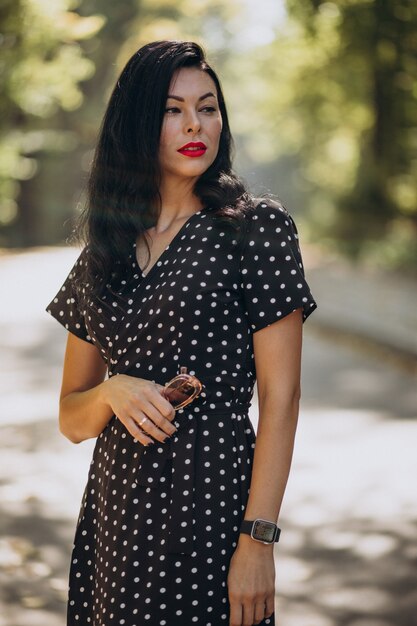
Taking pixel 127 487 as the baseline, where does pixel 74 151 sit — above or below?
above

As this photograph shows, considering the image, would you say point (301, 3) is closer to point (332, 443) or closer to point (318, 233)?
point (332, 443)

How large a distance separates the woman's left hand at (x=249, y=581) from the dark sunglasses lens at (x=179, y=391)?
1.13 ft

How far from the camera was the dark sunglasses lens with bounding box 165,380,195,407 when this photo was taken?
2088 millimetres

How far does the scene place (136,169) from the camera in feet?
7.98

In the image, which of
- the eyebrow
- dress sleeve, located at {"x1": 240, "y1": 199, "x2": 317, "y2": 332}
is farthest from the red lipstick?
dress sleeve, located at {"x1": 240, "y1": 199, "x2": 317, "y2": 332}

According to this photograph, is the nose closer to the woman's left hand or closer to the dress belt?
the dress belt

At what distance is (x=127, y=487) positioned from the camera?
7.38 ft

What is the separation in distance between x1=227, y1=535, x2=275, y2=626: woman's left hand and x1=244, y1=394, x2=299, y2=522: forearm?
2.8 inches

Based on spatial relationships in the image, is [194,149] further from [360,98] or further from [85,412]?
[360,98]

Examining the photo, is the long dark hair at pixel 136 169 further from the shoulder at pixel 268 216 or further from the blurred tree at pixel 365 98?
the blurred tree at pixel 365 98

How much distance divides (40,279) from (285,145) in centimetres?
3033

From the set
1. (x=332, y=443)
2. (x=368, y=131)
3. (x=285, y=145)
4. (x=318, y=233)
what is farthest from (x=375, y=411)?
(x=285, y=145)

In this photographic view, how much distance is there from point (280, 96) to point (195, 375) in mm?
25835

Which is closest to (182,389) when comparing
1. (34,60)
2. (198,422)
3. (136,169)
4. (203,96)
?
(198,422)
